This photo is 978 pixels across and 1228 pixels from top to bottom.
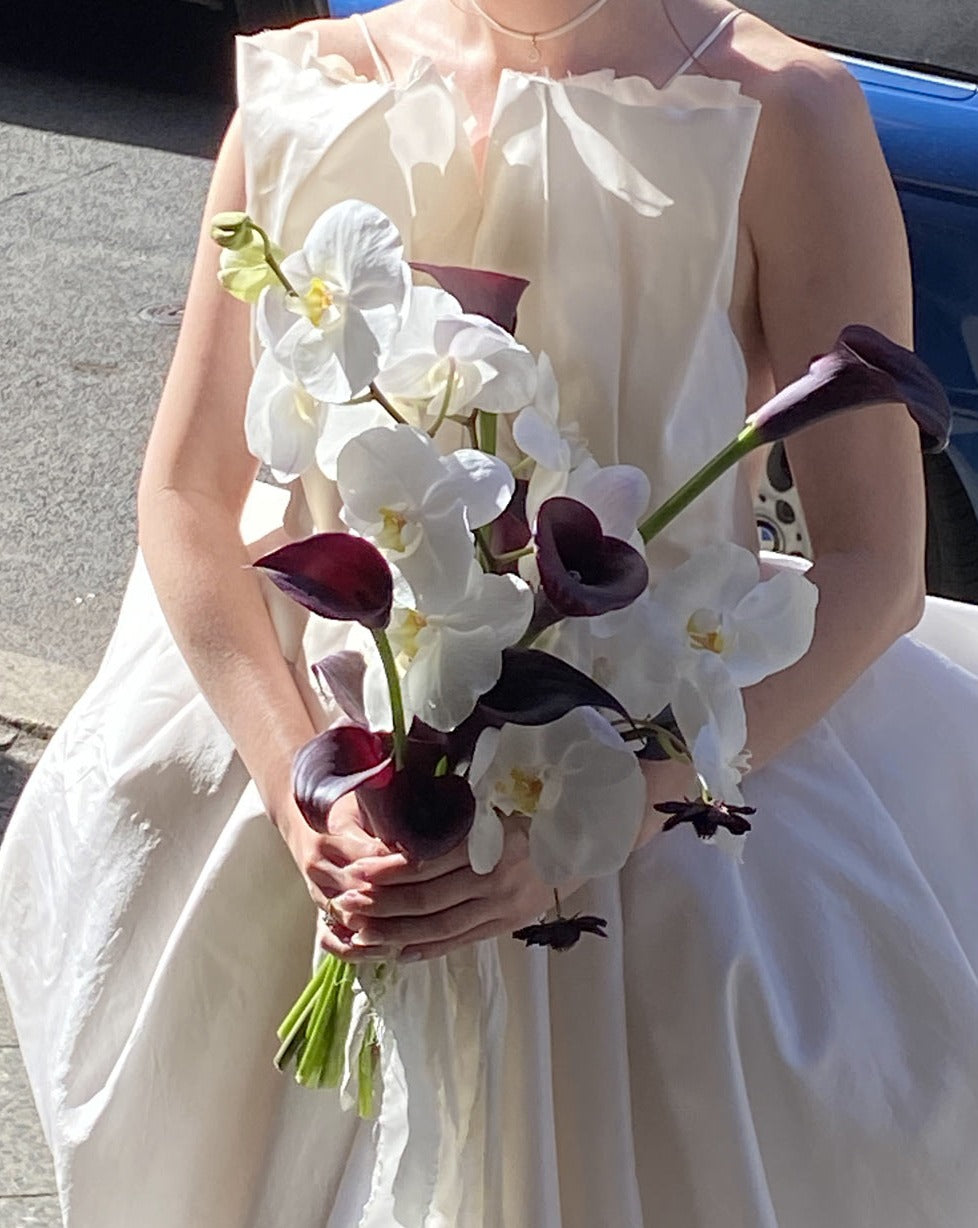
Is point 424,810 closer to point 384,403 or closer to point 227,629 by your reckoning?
point 384,403

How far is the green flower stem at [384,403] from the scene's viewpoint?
1174mm

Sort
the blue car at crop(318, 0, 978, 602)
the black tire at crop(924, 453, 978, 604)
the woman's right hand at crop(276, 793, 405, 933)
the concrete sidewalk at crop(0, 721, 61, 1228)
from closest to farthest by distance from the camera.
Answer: the woman's right hand at crop(276, 793, 405, 933) → the concrete sidewalk at crop(0, 721, 61, 1228) → the blue car at crop(318, 0, 978, 602) → the black tire at crop(924, 453, 978, 604)

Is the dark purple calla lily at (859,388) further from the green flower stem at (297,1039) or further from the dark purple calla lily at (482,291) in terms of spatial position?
the green flower stem at (297,1039)

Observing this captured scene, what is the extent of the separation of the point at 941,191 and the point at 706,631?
2.05 m

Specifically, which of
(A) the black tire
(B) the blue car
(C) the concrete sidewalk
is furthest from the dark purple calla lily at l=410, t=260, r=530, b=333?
(A) the black tire

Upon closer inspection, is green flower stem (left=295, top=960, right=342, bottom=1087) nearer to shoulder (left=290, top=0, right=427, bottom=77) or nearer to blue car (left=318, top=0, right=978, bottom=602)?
shoulder (left=290, top=0, right=427, bottom=77)

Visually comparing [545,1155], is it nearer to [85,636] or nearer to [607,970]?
[607,970]

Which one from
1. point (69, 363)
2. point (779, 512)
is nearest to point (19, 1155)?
point (779, 512)

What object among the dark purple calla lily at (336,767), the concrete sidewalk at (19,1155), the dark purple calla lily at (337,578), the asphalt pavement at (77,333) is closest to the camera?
the dark purple calla lily at (337,578)

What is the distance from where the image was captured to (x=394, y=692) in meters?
1.18

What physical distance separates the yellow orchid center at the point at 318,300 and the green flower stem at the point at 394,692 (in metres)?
0.20

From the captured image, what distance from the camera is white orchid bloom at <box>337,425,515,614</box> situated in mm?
1110

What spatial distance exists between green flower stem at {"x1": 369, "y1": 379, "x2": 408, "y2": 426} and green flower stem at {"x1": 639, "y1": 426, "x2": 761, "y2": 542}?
0.19 metres

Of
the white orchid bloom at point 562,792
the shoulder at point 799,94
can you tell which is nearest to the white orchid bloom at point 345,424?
the white orchid bloom at point 562,792
